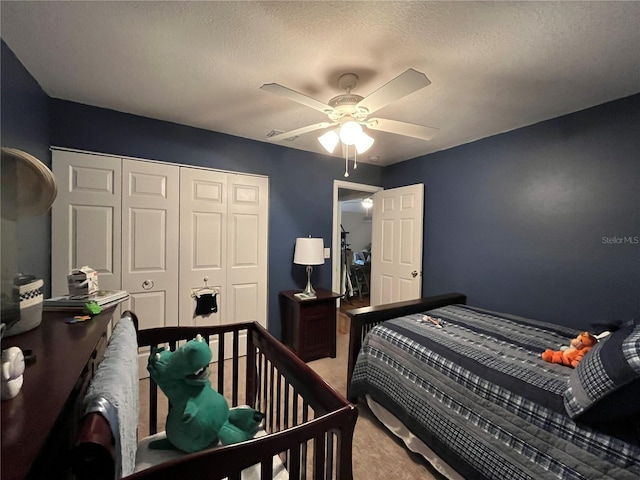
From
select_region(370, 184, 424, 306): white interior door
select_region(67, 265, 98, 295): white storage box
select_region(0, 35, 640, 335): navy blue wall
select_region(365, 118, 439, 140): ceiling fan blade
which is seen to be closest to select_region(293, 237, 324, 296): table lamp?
select_region(0, 35, 640, 335): navy blue wall

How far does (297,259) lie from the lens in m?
2.91

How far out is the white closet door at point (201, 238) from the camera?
2.55 m

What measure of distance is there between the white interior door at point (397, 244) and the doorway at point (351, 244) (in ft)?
1.33

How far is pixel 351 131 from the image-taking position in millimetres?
1603

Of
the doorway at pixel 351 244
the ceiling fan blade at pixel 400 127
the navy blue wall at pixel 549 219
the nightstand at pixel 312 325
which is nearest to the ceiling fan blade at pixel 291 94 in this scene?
the ceiling fan blade at pixel 400 127

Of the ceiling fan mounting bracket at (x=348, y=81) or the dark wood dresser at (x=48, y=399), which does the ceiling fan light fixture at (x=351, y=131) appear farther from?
the dark wood dresser at (x=48, y=399)

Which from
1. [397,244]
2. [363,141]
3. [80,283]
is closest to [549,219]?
[397,244]

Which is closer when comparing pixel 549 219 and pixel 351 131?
pixel 351 131

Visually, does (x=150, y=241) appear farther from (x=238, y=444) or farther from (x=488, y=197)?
(x=488, y=197)

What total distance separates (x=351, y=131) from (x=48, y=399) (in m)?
1.64

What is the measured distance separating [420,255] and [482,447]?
7.04 ft

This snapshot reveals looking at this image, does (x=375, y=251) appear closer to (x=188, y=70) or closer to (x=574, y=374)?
(x=574, y=374)

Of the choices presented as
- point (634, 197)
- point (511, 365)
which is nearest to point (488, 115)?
point (634, 197)

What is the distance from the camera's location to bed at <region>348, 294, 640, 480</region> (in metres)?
1.00
